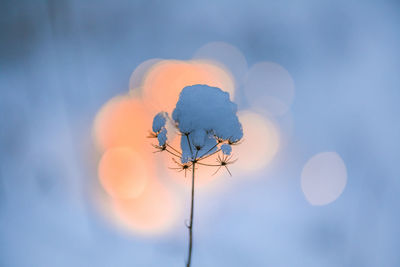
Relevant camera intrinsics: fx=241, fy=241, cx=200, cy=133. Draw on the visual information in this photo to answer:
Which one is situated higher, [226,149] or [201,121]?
[201,121]

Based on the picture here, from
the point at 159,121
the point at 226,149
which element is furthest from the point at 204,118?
the point at 159,121

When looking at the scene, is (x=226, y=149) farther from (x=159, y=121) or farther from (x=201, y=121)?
(x=159, y=121)

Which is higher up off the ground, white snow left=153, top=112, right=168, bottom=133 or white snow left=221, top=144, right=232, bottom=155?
white snow left=153, top=112, right=168, bottom=133

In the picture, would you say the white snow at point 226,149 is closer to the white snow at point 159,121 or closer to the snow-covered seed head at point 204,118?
the snow-covered seed head at point 204,118

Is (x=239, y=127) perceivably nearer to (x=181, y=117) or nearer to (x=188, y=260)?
(x=181, y=117)

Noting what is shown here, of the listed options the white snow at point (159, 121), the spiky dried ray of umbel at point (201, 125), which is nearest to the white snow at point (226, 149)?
the spiky dried ray of umbel at point (201, 125)

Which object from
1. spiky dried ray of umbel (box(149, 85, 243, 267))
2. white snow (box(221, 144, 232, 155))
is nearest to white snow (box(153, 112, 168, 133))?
spiky dried ray of umbel (box(149, 85, 243, 267))

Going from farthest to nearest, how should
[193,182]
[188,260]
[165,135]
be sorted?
[165,135], [193,182], [188,260]

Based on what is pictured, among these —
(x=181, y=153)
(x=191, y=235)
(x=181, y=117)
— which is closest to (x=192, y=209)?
(x=191, y=235)

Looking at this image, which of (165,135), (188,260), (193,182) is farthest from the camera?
(165,135)

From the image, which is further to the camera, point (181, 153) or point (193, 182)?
point (181, 153)

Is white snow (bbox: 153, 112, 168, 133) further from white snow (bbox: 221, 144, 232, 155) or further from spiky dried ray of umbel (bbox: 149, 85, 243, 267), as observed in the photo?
white snow (bbox: 221, 144, 232, 155)
